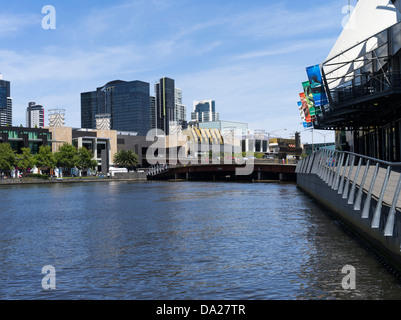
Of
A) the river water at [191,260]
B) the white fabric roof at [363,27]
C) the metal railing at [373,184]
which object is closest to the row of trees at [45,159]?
the white fabric roof at [363,27]

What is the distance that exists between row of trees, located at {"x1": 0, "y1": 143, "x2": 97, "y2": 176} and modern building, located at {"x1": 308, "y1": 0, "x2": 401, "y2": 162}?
94871 mm

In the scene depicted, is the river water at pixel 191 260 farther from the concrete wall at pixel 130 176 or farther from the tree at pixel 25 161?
the tree at pixel 25 161

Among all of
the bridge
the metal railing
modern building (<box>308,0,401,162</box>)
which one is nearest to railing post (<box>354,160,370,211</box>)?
the metal railing

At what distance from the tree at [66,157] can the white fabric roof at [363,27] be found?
95.6 metres

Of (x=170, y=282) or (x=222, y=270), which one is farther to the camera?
(x=222, y=270)

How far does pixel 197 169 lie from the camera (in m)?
105

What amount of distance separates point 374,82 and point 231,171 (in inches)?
2572

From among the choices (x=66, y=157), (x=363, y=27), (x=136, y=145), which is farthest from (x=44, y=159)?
(x=363, y=27)

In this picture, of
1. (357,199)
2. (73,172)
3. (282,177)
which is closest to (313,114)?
(282,177)

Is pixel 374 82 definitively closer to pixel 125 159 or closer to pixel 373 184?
pixel 373 184

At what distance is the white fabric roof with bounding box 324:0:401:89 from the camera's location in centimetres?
4256

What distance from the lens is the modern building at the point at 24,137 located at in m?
146

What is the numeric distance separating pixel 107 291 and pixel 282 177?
82.5 metres
